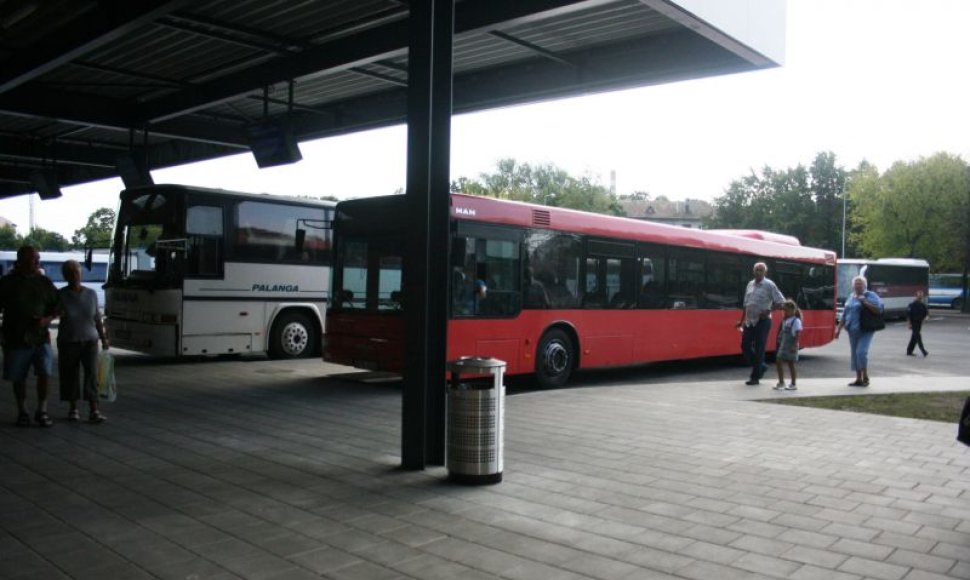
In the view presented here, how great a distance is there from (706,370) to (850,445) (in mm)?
8497

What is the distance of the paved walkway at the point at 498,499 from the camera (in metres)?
4.30

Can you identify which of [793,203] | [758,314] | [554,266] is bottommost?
[758,314]

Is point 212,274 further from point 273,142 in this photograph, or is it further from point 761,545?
point 761,545

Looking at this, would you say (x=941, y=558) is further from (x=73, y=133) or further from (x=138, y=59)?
(x=73, y=133)

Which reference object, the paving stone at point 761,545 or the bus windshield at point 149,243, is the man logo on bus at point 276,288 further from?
the paving stone at point 761,545

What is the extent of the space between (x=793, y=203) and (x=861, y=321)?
6528 centimetres

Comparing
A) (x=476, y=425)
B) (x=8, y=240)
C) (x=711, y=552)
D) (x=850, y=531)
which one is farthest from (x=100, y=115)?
(x=8, y=240)

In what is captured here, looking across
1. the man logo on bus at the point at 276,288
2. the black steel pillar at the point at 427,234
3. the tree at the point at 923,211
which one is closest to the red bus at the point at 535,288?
the man logo on bus at the point at 276,288

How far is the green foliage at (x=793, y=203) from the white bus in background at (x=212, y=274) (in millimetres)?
62468

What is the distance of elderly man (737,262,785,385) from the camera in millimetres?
12383

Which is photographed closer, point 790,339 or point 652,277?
point 790,339

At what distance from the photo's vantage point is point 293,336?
1611 cm

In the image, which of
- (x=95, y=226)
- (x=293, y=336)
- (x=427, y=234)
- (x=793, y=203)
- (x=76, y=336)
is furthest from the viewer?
(x=95, y=226)

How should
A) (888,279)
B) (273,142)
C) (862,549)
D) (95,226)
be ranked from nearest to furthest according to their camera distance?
(862,549)
(273,142)
(888,279)
(95,226)
